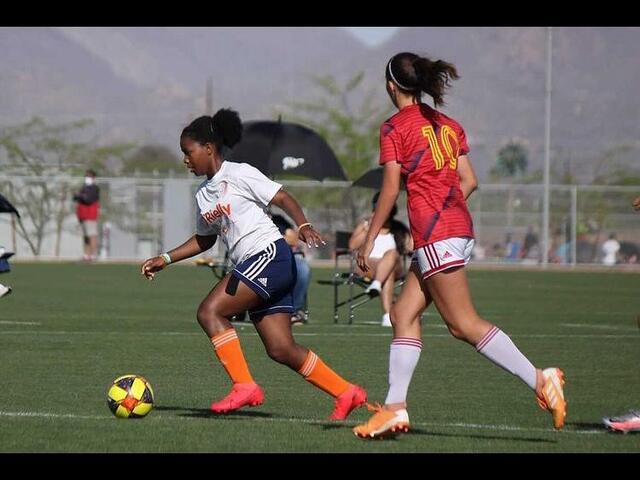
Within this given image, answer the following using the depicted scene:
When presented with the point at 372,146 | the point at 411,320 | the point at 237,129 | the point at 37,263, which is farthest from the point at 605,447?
the point at 372,146

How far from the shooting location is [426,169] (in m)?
8.90

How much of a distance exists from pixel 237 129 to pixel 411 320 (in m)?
1.92

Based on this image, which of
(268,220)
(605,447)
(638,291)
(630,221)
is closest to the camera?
(605,447)

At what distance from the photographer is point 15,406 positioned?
33.6 ft

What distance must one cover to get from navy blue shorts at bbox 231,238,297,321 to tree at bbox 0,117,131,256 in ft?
114

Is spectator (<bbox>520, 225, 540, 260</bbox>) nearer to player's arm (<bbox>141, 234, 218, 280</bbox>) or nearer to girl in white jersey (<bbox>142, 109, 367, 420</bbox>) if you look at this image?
player's arm (<bbox>141, 234, 218, 280</bbox>)

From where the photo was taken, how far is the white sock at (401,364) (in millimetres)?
9047

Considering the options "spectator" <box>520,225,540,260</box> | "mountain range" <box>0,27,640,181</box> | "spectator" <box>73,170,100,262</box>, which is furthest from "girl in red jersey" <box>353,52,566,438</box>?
"mountain range" <box>0,27,640,181</box>

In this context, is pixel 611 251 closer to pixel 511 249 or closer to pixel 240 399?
pixel 511 249

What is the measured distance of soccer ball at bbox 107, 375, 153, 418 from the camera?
9.75 m

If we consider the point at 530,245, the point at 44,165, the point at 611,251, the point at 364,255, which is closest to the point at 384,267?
the point at 364,255

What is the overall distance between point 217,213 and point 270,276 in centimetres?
55
